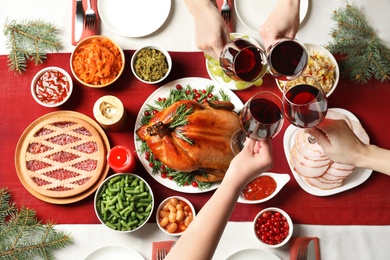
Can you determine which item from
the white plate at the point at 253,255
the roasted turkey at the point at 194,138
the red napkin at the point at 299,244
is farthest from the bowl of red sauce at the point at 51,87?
the red napkin at the point at 299,244

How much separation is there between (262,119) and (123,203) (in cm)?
67

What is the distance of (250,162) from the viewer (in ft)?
4.25

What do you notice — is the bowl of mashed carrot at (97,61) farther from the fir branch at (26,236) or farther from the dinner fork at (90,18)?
the fir branch at (26,236)

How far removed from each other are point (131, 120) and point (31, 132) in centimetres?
41

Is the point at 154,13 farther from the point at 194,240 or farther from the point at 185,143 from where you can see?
the point at 194,240

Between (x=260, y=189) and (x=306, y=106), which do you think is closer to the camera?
(x=306, y=106)

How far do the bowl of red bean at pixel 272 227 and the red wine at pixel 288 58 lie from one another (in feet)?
1.94

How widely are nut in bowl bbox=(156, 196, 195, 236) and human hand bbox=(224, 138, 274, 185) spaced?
458 millimetres

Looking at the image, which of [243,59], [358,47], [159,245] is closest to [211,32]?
[243,59]

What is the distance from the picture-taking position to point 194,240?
3.93ft

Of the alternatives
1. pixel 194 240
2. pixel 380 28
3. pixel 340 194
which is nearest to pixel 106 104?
pixel 194 240

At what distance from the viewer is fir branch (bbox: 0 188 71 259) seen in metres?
1.69

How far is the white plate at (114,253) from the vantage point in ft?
5.51

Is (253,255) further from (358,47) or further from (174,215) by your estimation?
(358,47)
